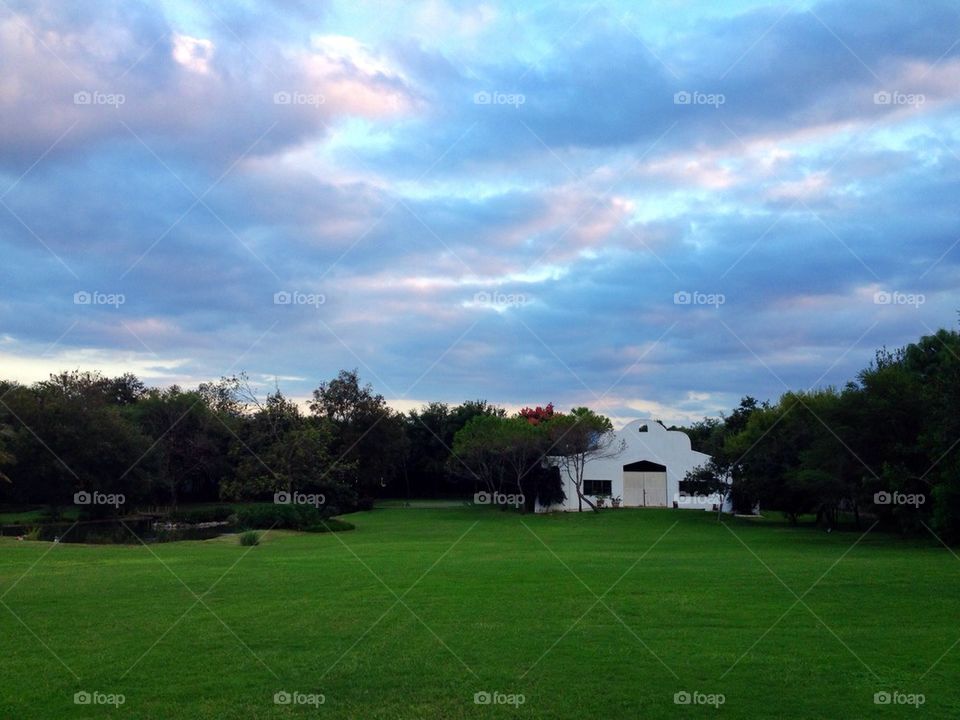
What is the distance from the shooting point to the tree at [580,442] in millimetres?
59938

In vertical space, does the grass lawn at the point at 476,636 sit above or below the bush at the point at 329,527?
above

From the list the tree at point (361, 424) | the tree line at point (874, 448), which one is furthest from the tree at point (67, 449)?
the tree line at point (874, 448)

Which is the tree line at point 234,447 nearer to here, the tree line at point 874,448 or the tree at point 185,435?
the tree at point 185,435

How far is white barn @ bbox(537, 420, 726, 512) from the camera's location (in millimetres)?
65062

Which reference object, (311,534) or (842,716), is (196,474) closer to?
(311,534)

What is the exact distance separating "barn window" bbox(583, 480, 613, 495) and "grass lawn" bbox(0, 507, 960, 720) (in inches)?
1585

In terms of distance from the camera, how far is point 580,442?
6000 cm

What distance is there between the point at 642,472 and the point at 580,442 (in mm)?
8405

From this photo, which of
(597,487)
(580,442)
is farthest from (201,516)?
(597,487)

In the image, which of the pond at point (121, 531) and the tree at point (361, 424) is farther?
the tree at point (361, 424)

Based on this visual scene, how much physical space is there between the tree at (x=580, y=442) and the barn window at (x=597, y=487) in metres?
1.49

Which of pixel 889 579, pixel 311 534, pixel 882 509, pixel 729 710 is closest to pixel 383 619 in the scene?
pixel 729 710

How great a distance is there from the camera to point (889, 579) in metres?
20.5

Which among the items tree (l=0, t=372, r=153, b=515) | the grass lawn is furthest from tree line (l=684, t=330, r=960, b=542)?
tree (l=0, t=372, r=153, b=515)
